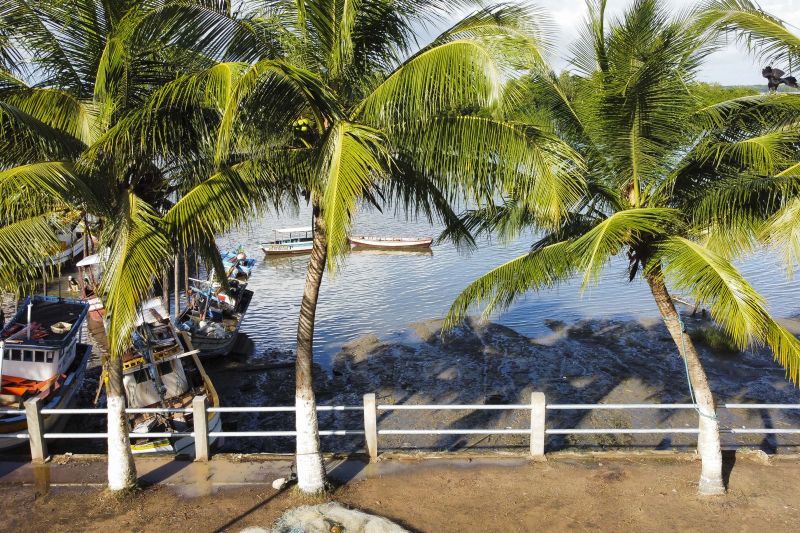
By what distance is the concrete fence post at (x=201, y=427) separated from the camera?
9.30m

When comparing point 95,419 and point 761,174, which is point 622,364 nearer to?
point 761,174

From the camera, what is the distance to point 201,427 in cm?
938

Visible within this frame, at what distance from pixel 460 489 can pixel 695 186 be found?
202 inches

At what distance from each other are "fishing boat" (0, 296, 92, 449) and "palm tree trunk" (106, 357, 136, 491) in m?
6.07

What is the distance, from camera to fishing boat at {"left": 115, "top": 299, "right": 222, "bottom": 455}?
1332 centimetres

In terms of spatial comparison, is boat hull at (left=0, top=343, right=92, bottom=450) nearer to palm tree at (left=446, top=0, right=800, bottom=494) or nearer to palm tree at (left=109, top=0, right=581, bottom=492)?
palm tree at (left=109, top=0, right=581, bottom=492)

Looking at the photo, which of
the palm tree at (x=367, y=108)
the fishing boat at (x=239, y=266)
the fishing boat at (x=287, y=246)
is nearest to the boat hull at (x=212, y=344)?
the fishing boat at (x=239, y=266)

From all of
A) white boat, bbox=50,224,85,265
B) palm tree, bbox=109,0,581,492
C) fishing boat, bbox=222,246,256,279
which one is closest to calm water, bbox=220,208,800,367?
fishing boat, bbox=222,246,256,279

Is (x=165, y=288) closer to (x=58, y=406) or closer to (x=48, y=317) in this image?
(x=58, y=406)

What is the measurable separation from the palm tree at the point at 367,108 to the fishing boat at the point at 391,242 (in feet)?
111

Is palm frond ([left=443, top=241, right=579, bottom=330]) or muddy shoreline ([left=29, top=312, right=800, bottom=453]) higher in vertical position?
palm frond ([left=443, top=241, right=579, bottom=330])

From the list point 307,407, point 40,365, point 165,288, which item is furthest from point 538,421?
point 40,365

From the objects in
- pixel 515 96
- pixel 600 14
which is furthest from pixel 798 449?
pixel 515 96

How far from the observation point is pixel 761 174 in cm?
760
